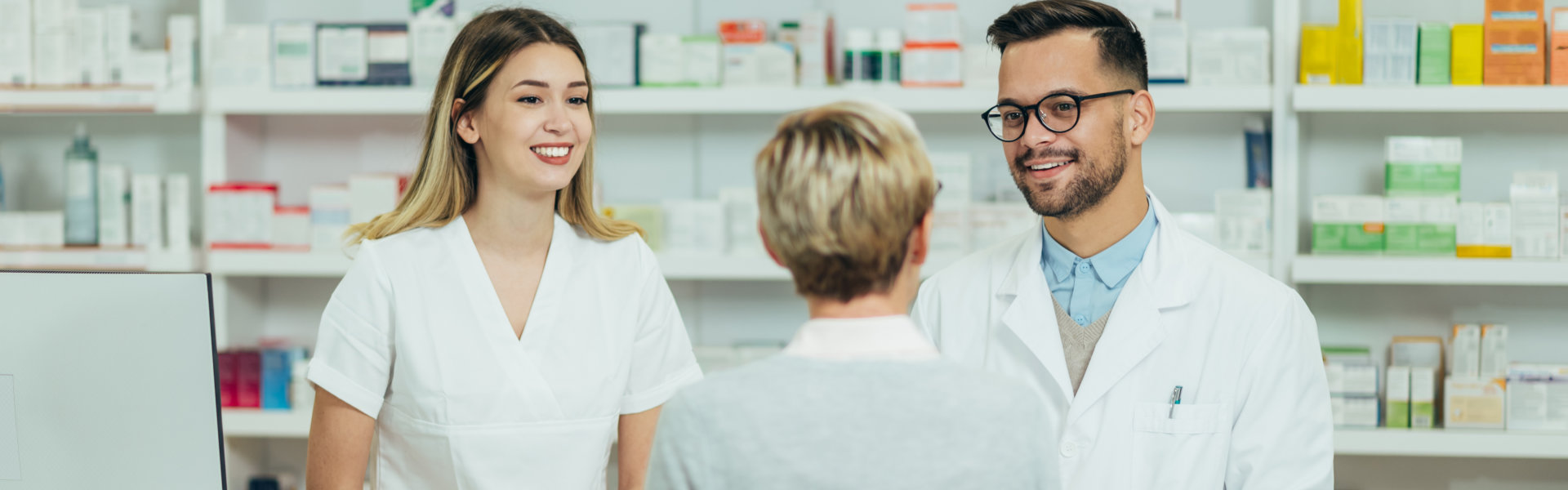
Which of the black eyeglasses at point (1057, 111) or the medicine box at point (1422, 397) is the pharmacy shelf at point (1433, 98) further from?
the black eyeglasses at point (1057, 111)

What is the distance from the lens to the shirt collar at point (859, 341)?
2.83ft

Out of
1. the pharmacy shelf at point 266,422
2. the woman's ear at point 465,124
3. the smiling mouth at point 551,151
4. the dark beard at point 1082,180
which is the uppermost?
the woman's ear at point 465,124

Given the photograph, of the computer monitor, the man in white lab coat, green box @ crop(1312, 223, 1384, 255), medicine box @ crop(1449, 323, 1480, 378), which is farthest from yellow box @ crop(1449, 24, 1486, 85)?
the computer monitor

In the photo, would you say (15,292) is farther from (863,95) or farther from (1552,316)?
(1552,316)

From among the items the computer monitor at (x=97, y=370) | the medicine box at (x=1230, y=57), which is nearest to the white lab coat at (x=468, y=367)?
the computer monitor at (x=97, y=370)

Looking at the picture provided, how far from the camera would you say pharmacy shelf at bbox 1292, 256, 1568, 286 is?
241 cm

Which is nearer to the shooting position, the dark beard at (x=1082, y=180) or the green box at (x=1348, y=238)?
the dark beard at (x=1082, y=180)

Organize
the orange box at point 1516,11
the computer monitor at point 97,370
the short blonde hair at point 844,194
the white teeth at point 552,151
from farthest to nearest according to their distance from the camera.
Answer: the orange box at point 1516,11, the white teeth at point 552,151, the computer monitor at point 97,370, the short blonde hair at point 844,194

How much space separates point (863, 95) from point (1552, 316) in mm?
1847

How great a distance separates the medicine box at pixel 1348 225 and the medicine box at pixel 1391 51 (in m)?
0.27

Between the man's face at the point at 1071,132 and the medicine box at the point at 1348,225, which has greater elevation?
the man's face at the point at 1071,132

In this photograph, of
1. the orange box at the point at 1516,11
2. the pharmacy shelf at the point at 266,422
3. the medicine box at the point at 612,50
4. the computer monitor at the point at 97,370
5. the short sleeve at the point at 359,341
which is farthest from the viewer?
the pharmacy shelf at the point at 266,422

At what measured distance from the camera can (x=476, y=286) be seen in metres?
1.49

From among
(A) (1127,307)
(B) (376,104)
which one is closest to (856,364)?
(A) (1127,307)
